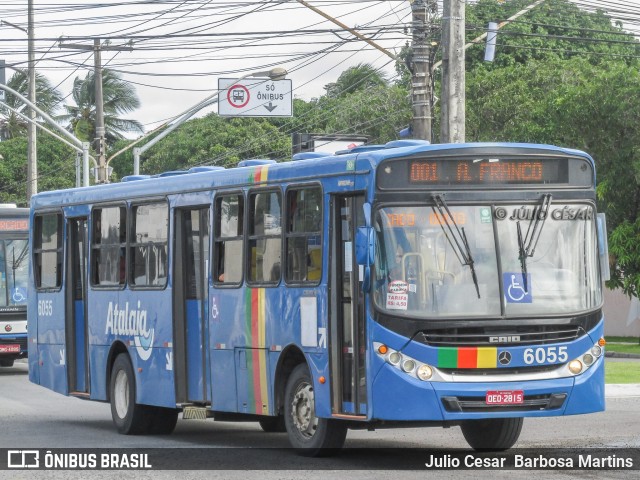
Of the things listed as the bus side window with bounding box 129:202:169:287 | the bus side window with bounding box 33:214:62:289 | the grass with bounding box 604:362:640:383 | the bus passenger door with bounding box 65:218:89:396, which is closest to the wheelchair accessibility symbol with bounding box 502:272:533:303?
the bus side window with bounding box 129:202:169:287

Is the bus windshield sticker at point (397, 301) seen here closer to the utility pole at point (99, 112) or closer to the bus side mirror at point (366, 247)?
the bus side mirror at point (366, 247)

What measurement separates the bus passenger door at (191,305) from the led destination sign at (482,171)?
143 inches

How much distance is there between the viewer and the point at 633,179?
3928 centimetres

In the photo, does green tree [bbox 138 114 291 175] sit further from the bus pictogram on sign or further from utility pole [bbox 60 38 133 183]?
utility pole [bbox 60 38 133 183]

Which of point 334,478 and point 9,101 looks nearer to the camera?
point 334,478

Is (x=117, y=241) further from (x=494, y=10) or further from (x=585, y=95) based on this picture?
(x=494, y=10)

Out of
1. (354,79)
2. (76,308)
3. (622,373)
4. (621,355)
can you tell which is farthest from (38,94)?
(76,308)

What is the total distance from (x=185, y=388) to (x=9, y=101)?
204 feet

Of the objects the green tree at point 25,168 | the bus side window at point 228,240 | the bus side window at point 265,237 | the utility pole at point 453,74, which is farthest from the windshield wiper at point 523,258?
the green tree at point 25,168

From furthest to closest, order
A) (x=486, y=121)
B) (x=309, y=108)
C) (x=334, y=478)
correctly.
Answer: (x=309, y=108)
(x=486, y=121)
(x=334, y=478)

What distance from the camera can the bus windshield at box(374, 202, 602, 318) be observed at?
40.7ft

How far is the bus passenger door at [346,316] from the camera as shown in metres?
12.8

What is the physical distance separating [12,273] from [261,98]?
43.1 ft

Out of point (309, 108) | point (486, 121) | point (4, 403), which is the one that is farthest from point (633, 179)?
point (309, 108)
